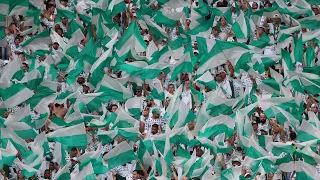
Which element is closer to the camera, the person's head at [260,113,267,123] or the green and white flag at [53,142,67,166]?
the green and white flag at [53,142,67,166]

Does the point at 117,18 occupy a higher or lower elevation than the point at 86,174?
higher

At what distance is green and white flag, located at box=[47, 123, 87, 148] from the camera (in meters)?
10.8

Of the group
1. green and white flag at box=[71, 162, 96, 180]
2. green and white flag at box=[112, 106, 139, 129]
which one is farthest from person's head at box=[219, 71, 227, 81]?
green and white flag at box=[71, 162, 96, 180]

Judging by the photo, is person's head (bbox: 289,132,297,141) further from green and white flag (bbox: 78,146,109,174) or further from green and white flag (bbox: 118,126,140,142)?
green and white flag (bbox: 78,146,109,174)

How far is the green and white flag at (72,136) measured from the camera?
1084 cm

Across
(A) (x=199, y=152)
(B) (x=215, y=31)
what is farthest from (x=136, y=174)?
(B) (x=215, y=31)

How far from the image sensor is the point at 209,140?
10758mm

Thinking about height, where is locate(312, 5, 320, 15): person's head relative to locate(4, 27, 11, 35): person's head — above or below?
above

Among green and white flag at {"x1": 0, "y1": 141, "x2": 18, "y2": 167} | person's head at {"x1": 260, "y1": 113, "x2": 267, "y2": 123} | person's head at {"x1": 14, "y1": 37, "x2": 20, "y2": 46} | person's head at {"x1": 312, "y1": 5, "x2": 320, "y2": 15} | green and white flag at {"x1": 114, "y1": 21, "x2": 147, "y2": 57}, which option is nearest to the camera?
green and white flag at {"x1": 0, "y1": 141, "x2": 18, "y2": 167}

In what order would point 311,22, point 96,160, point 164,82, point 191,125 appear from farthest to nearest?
1. point 311,22
2. point 164,82
3. point 191,125
4. point 96,160

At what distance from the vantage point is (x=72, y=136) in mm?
10852

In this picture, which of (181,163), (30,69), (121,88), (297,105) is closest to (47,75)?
(30,69)

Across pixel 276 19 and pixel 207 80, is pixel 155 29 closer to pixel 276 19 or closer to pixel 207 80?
pixel 207 80

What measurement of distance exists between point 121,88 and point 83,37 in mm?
1158
